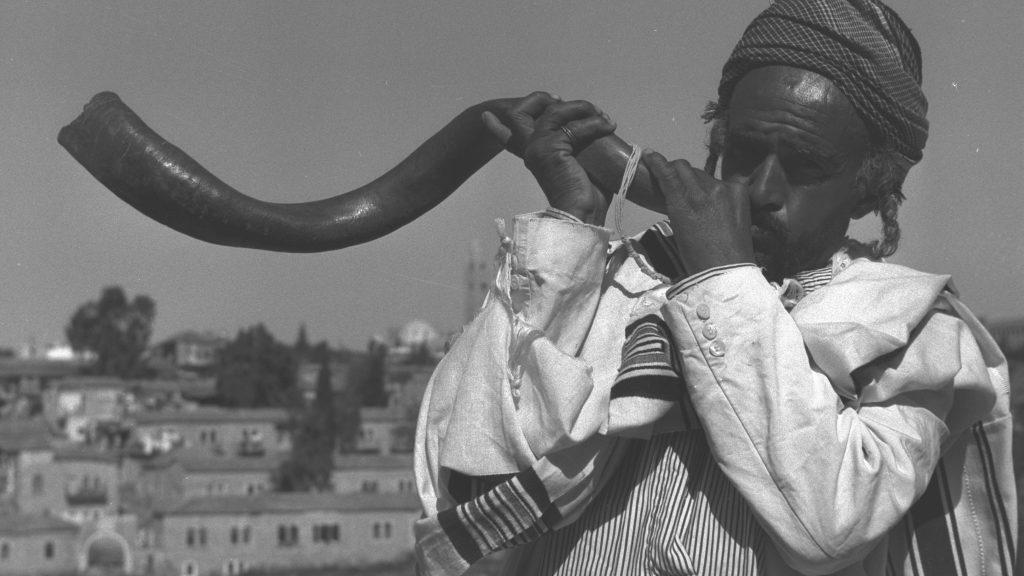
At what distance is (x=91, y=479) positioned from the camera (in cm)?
3703

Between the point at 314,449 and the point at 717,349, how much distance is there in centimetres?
3928

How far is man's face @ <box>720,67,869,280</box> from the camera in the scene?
1363 millimetres

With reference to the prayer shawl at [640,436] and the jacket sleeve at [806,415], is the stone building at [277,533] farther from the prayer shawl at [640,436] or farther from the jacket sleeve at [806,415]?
the jacket sleeve at [806,415]

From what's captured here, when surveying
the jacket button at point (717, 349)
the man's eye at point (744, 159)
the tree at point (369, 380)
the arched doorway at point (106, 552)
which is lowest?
the arched doorway at point (106, 552)

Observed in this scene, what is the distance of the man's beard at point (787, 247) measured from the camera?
4.50ft

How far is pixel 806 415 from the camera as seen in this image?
3.98 ft

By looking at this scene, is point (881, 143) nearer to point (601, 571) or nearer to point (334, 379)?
point (601, 571)

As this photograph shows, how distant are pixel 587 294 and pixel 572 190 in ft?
0.30

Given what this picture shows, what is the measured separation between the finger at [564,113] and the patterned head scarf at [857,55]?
15 centimetres

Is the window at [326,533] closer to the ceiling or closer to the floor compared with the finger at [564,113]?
closer to the floor

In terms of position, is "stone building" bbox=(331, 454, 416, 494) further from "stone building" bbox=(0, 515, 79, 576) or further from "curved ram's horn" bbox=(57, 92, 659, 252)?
"curved ram's horn" bbox=(57, 92, 659, 252)

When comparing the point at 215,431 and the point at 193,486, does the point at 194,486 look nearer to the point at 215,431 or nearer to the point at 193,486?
the point at 193,486

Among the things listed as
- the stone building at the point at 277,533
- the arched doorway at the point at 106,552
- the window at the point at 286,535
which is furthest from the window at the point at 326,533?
the arched doorway at the point at 106,552

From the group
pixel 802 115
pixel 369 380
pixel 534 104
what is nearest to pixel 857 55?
pixel 802 115
